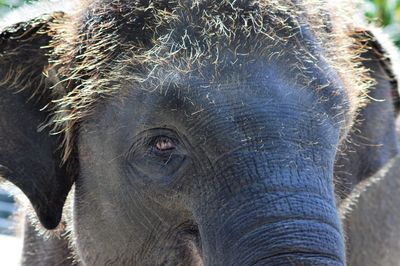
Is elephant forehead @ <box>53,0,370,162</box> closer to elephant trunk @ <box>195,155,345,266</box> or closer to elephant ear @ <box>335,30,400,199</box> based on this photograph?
elephant trunk @ <box>195,155,345,266</box>

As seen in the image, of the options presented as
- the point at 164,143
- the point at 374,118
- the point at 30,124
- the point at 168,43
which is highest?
the point at 168,43

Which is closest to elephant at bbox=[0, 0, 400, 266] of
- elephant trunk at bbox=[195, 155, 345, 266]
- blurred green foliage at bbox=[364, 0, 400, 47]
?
elephant trunk at bbox=[195, 155, 345, 266]

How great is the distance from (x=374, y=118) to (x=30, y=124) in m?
1.84

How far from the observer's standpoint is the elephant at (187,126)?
4234mm

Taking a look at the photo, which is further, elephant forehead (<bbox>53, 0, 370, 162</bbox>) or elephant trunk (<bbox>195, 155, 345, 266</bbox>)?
elephant forehead (<bbox>53, 0, 370, 162</bbox>)

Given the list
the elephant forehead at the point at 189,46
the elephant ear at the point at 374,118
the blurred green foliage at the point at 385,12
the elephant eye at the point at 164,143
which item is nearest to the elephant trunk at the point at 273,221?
the elephant eye at the point at 164,143

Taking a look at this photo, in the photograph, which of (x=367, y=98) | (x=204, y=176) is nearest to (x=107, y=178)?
(x=204, y=176)

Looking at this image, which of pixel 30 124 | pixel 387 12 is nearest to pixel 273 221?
pixel 30 124

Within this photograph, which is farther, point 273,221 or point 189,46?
point 189,46

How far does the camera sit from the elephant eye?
4570 mm

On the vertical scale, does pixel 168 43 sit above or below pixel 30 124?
above

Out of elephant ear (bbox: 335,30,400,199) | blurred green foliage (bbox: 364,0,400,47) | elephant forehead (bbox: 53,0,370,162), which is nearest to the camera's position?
elephant forehead (bbox: 53,0,370,162)

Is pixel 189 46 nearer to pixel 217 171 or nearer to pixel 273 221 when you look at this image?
pixel 217 171

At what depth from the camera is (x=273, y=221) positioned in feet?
13.5
